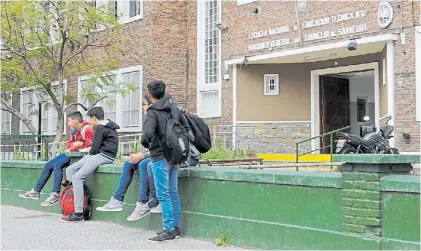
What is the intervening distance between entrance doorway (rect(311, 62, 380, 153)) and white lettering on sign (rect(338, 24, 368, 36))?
1903mm

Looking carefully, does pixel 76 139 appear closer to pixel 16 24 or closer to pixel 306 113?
pixel 16 24

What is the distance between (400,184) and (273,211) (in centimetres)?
171

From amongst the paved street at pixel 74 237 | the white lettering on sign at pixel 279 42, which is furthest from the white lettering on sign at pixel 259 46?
the paved street at pixel 74 237

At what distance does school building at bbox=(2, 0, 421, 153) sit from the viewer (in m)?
15.8

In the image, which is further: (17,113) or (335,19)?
(17,113)

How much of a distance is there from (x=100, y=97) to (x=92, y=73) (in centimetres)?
116

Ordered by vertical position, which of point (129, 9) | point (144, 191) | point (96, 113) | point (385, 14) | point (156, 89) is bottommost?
point (144, 191)

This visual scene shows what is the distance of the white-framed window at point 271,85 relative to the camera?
20.5 m

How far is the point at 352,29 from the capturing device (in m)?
17.0

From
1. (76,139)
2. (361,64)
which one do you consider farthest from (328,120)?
(76,139)

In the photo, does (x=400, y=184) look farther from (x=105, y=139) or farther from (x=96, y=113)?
(x=96, y=113)

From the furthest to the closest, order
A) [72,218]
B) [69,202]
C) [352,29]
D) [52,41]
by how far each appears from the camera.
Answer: [52,41], [352,29], [69,202], [72,218]

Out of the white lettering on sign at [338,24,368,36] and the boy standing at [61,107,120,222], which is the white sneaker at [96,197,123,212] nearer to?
the boy standing at [61,107,120,222]

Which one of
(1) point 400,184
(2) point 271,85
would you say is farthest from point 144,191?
(2) point 271,85
